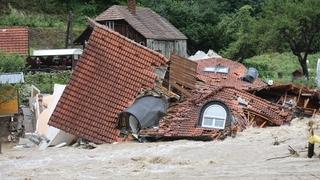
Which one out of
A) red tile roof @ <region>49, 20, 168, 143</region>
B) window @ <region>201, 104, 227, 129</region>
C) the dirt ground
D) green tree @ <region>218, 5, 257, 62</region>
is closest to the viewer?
the dirt ground

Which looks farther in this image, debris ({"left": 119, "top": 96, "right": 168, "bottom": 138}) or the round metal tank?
the round metal tank

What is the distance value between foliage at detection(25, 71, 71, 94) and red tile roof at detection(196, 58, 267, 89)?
30.2 ft

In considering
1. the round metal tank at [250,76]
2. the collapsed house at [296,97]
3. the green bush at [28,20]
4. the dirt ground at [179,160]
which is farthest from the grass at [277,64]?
the dirt ground at [179,160]

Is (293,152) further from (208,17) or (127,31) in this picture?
(208,17)

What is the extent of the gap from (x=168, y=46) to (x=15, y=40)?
1383 centimetres

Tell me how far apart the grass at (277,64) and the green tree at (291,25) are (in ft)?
12.8

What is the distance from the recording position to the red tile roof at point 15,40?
51312mm

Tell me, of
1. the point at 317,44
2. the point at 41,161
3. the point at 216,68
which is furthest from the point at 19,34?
the point at 41,161

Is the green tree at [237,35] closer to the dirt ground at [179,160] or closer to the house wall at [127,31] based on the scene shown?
Answer: the house wall at [127,31]

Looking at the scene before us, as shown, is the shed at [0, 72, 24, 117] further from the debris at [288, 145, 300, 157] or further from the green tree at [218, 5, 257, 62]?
the green tree at [218, 5, 257, 62]

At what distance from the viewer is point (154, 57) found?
106 ft

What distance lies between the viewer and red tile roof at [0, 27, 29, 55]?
168 ft

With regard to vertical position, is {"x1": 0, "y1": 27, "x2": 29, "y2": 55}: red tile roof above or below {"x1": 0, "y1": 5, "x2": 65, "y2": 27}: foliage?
below

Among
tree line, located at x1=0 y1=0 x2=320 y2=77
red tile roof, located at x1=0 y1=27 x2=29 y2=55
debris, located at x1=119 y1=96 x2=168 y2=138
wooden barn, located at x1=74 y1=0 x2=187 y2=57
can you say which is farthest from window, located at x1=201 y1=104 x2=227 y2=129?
red tile roof, located at x1=0 y1=27 x2=29 y2=55
